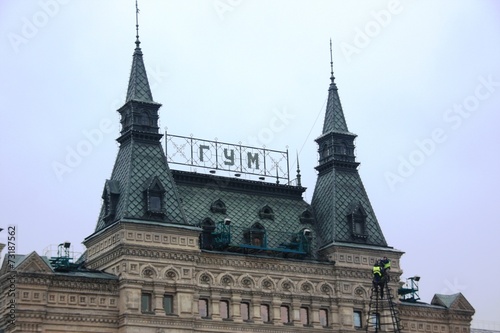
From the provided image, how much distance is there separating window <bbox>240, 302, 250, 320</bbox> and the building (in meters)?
0.08

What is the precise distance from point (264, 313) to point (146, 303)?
390 inches

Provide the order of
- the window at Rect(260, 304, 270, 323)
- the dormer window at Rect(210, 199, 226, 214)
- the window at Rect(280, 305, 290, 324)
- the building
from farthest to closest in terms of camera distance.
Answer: the dormer window at Rect(210, 199, 226, 214), the window at Rect(280, 305, 290, 324), the window at Rect(260, 304, 270, 323), the building

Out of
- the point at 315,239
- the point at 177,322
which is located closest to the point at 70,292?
the point at 177,322

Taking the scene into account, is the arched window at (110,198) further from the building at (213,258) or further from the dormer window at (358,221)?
the dormer window at (358,221)

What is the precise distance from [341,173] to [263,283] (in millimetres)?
14478

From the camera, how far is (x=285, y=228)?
89.4 meters

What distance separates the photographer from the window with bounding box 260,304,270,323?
84.0m

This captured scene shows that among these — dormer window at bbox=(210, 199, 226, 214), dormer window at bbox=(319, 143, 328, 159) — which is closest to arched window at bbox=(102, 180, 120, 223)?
dormer window at bbox=(210, 199, 226, 214)

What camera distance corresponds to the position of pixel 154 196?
8256 cm

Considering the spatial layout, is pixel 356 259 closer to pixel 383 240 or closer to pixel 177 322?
pixel 383 240

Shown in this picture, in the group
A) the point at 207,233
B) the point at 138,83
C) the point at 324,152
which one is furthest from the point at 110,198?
the point at 324,152

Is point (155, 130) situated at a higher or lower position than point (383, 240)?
higher

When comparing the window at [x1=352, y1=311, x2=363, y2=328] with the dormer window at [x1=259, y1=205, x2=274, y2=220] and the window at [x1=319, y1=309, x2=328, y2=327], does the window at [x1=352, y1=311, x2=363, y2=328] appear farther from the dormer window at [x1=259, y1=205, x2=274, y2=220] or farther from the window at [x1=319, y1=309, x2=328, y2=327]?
the dormer window at [x1=259, y1=205, x2=274, y2=220]

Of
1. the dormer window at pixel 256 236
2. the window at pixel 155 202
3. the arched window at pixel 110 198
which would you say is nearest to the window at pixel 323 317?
the dormer window at pixel 256 236
